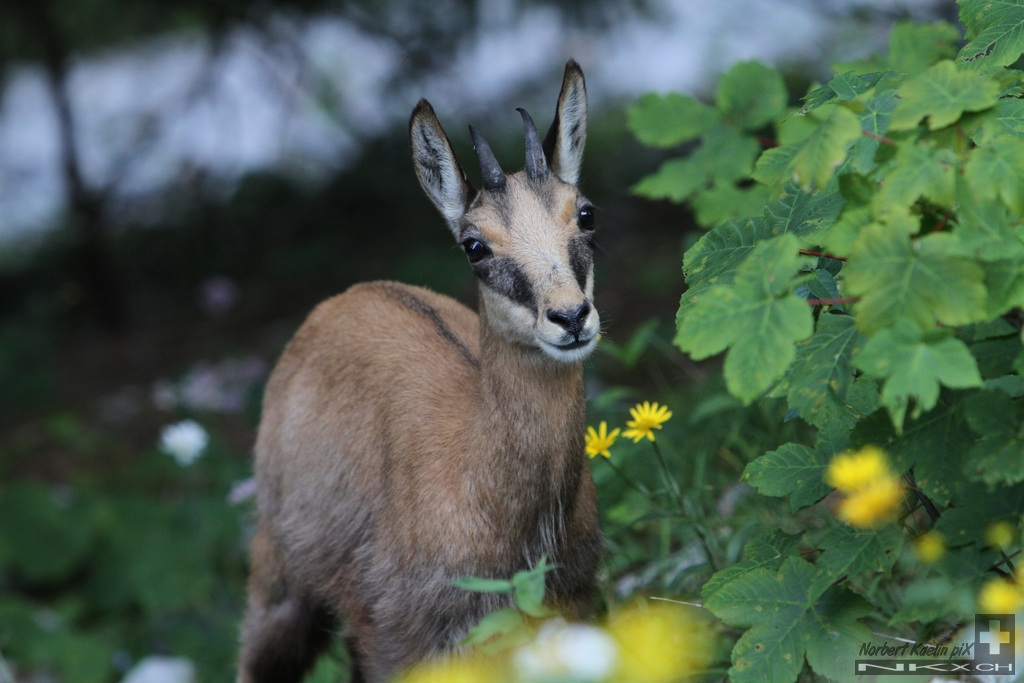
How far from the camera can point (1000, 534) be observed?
2.02m

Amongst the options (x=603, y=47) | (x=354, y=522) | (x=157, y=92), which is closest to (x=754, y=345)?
(x=354, y=522)

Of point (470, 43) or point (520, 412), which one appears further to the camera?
point (470, 43)

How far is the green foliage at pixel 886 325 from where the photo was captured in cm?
198

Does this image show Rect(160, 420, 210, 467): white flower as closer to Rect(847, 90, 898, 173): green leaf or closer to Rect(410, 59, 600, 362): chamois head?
Rect(410, 59, 600, 362): chamois head

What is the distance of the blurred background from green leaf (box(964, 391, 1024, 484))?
1538 millimetres

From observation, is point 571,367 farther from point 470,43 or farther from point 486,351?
point 470,43

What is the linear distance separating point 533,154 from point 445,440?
3.30 ft

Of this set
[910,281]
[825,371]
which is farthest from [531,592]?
[910,281]

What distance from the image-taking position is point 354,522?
11.9 ft

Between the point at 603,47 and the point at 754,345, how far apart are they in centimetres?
562

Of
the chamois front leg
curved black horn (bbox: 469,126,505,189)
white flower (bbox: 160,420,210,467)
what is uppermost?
curved black horn (bbox: 469,126,505,189)

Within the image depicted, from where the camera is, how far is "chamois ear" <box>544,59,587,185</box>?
3479 mm

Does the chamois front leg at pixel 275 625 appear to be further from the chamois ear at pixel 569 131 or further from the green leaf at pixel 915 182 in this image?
the green leaf at pixel 915 182

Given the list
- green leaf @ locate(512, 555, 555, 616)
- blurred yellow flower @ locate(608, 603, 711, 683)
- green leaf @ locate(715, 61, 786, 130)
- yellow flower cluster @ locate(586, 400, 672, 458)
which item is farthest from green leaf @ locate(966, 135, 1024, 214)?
green leaf @ locate(715, 61, 786, 130)
